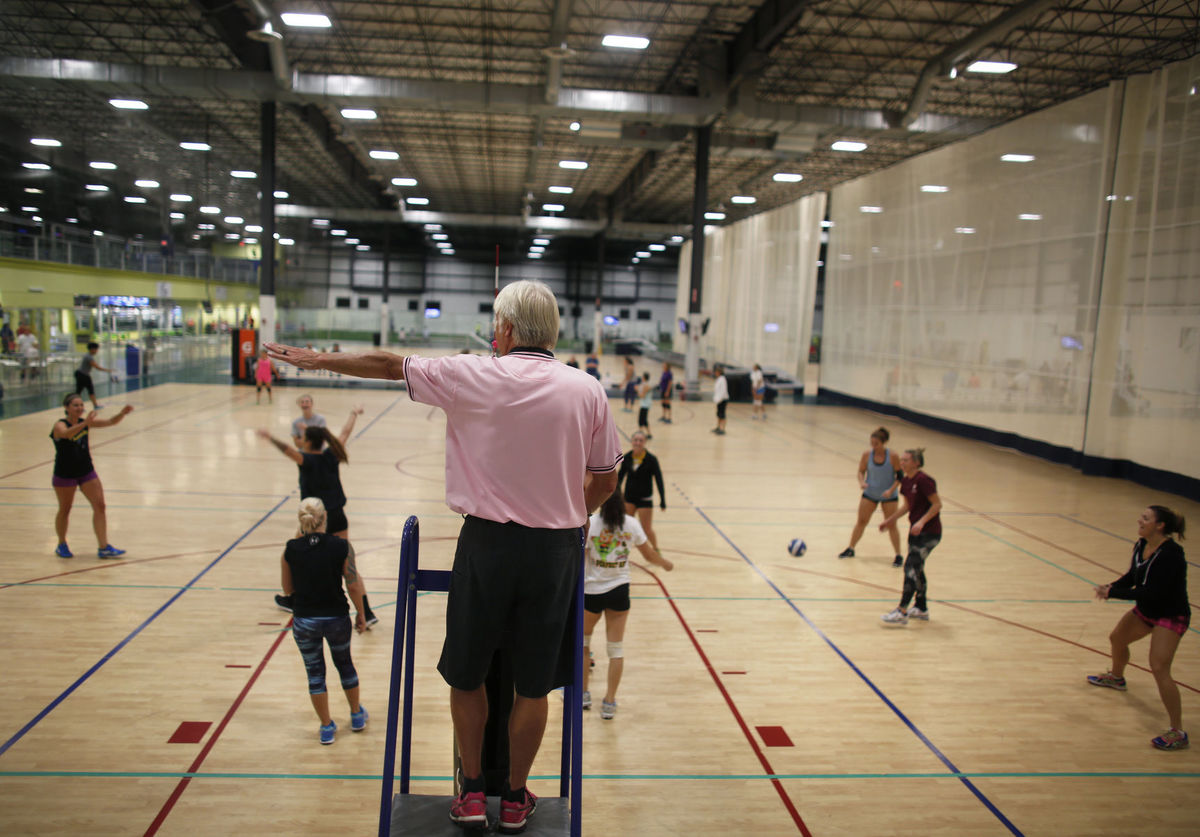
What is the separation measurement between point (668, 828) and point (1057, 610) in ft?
21.9

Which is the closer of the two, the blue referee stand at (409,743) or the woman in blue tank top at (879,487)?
the blue referee stand at (409,743)

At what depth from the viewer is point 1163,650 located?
6.18m

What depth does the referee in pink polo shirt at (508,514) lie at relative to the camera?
2.46 m

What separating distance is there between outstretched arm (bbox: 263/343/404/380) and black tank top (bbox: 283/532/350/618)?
3.23 meters

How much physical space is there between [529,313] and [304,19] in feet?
63.9

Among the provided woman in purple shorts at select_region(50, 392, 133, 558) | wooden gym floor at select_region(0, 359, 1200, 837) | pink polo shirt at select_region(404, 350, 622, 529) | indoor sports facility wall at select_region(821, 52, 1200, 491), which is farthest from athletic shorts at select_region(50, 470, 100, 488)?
indoor sports facility wall at select_region(821, 52, 1200, 491)

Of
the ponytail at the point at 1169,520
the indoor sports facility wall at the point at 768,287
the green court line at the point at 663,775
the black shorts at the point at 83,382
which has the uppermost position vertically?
the indoor sports facility wall at the point at 768,287

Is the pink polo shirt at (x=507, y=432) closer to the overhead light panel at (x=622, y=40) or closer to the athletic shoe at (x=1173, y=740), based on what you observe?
the athletic shoe at (x=1173, y=740)

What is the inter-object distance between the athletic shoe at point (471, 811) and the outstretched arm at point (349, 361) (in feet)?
4.67

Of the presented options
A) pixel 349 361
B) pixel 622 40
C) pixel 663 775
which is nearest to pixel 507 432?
pixel 349 361

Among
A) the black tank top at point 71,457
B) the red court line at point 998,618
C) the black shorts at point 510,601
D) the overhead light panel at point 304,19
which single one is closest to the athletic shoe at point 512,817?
the black shorts at point 510,601

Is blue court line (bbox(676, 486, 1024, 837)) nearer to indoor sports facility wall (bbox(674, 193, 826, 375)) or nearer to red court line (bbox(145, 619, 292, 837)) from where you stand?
red court line (bbox(145, 619, 292, 837))

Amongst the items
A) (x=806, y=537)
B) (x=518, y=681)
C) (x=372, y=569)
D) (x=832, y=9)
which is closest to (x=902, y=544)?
(x=806, y=537)

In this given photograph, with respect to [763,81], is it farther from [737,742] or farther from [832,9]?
[737,742]
